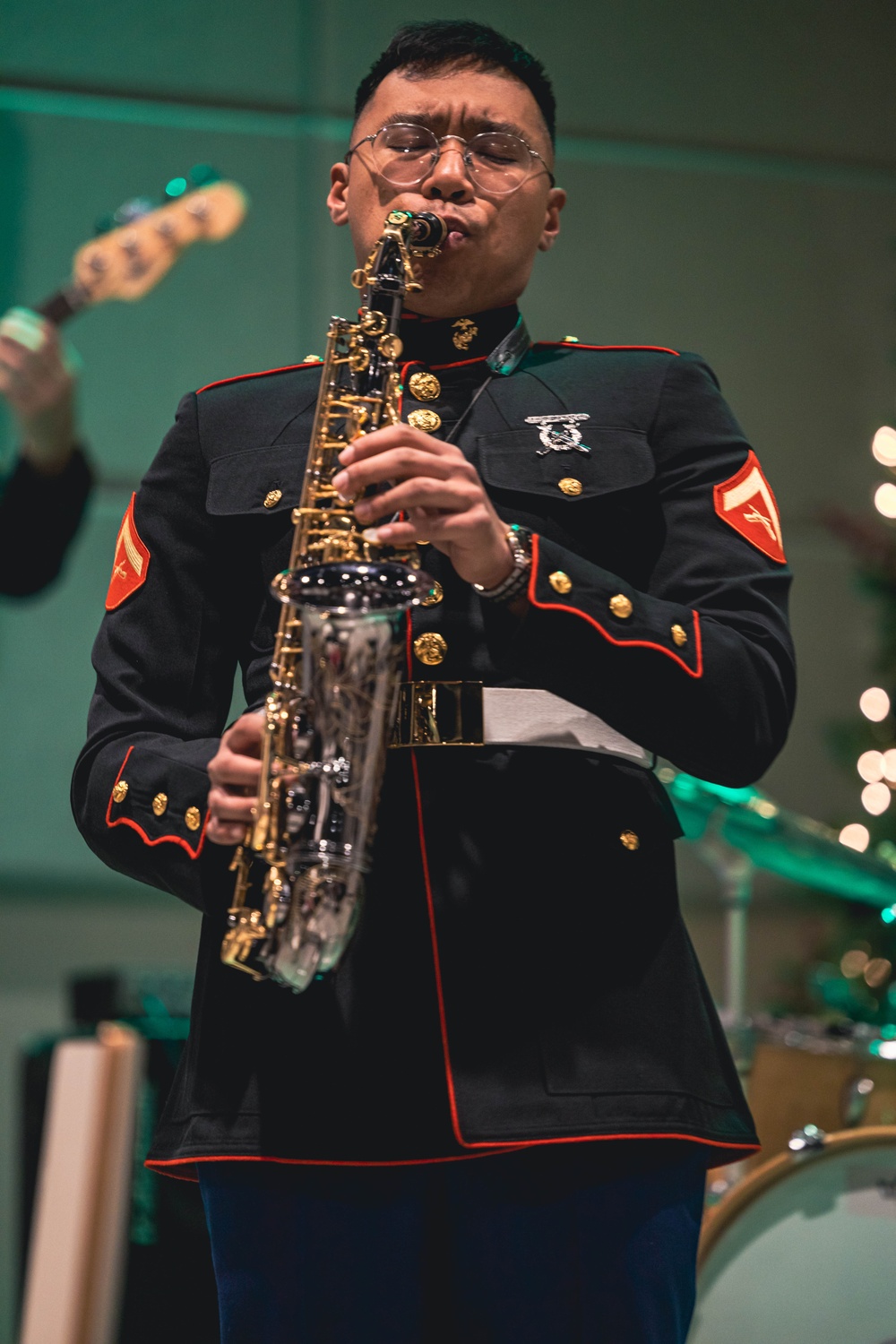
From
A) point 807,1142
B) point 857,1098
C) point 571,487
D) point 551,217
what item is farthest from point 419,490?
point 857,1098

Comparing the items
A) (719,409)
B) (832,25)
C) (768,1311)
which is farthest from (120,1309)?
(832,25)

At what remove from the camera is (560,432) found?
111 centimetres

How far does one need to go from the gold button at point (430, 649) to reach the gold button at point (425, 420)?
0.18 metres

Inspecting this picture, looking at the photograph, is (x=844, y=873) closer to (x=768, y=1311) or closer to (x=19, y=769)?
(x=768, y=1311)

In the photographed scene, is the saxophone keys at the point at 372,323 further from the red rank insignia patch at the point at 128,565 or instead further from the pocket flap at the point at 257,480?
the red rank insignia patch at the point at 128,565

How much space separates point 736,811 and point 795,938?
4.65 feet

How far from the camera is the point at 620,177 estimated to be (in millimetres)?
3398

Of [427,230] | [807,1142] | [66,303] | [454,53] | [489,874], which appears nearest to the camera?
[489,874]

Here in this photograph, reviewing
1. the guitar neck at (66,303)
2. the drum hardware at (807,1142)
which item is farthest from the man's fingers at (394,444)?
the guitar neck at (66,303)

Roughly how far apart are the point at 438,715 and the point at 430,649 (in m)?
0.05

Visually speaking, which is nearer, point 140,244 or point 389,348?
point 389,348

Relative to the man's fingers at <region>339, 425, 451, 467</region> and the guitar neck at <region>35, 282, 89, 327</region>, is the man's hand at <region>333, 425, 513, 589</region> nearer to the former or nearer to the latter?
the man's fingers at <region>339, 425, 451, 467</region>

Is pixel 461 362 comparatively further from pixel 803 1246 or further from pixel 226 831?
pixel 803 1246

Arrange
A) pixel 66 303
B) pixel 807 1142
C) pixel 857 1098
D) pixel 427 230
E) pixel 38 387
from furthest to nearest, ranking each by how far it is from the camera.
A: pixel 38 387
pixel 66 303
pixel 857 1098
pixel 807 1142
pixel 427 230
